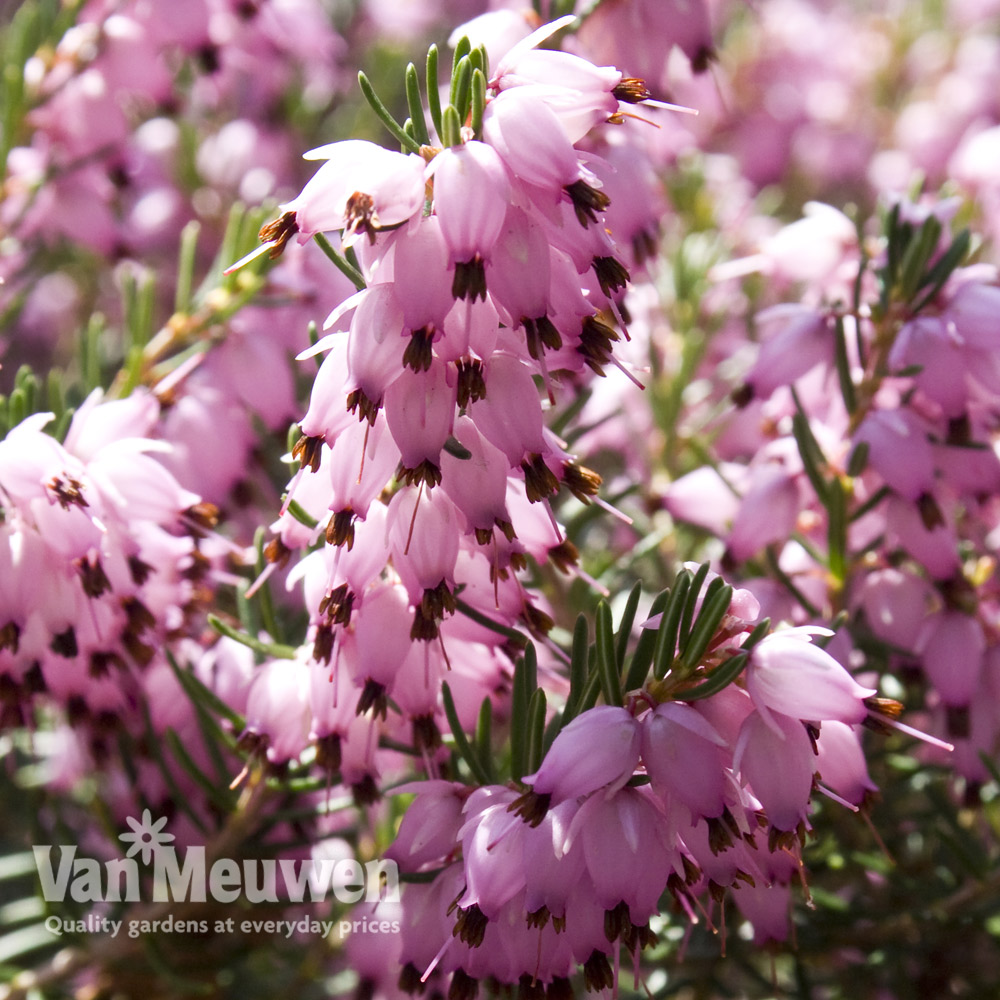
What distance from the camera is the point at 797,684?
2.61 feet

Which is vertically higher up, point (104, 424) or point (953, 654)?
point (104, 424)

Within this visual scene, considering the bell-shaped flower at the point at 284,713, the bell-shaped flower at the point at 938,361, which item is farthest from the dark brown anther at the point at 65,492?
the bell-shaped flower at the point at 938,361

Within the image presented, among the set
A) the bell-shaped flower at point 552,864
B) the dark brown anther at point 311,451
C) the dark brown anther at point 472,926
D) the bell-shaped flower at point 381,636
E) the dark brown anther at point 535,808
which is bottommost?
the dark brown anther at point 472,926

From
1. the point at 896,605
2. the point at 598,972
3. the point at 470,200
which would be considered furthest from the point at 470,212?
the point at 896,605

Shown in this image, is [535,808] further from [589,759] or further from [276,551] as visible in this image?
[276,551]

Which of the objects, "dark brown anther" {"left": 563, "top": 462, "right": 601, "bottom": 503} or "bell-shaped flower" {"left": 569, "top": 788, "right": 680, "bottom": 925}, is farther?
"dark brown anther" {"left": 563, "top": 462, "right": 601, "bottom": 503}

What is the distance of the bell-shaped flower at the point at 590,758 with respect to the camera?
0.77m

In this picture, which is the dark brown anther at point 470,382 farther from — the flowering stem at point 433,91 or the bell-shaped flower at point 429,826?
the bell-shaped flower at point 429,826

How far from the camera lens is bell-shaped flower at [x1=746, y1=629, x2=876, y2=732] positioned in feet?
2.60

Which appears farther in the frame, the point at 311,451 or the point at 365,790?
the point at 365,790

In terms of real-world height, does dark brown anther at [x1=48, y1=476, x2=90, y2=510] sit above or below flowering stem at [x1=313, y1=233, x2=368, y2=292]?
below

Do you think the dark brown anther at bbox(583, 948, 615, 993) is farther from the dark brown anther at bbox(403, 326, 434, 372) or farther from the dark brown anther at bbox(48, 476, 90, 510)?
the dark brown anther at bbox(48, 476, 90, 510)

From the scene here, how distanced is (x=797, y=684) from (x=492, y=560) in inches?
10.3

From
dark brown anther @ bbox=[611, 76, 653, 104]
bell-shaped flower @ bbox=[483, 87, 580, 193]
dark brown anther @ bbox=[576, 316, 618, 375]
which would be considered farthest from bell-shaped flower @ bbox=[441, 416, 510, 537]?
dark brown anther @ bbox=[611, 76, 653, 104]
